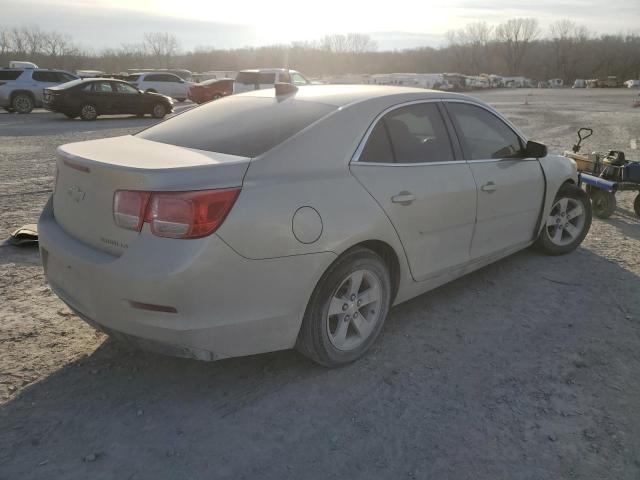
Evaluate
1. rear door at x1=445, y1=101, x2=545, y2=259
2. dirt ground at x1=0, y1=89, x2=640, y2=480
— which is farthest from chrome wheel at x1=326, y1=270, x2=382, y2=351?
rear door at x1=445, y1=101, x2=545, y2=259

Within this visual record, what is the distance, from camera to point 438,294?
4.39 metres

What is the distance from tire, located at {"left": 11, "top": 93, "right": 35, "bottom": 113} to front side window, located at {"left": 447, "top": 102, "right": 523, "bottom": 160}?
73.1ft

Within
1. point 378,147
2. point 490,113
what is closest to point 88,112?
point 490,113

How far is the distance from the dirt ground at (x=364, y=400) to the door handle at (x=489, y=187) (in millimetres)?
875

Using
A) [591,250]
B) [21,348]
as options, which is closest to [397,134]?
[21,348]

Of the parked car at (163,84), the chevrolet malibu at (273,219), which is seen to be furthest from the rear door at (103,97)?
the chevrolet malibu at (273,219)

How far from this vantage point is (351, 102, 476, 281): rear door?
3.28m

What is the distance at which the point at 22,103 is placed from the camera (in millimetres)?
21891

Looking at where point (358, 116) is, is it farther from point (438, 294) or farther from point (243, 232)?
point (438, 294)

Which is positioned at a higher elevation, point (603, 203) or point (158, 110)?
point (158, 110)

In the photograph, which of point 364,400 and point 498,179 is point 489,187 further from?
point 364,400

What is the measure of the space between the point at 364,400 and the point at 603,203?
5155 millimetres

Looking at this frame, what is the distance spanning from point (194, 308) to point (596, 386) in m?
2.29

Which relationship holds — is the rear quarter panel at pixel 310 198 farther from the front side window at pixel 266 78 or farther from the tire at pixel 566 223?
the front side window at pixel 266 78
